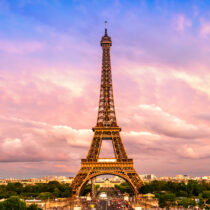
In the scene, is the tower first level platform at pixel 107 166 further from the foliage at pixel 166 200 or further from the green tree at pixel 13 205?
the green tree at pixel 13 205

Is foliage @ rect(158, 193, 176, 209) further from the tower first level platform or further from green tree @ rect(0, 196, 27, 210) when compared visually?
green tree @ rect(0, 196, 27, 210)

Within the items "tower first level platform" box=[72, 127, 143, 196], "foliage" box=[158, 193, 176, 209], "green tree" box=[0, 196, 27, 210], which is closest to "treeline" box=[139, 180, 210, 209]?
"foliage" box=[158, 193, 176, 209]

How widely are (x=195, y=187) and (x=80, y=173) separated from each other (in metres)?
37.8

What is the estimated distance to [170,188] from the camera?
102 meters

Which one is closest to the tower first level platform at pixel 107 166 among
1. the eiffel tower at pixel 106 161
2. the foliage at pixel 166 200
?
the eiffel tower at pixel 106 161

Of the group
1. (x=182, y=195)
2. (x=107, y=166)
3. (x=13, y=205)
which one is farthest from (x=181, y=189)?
(x=13, y=205)

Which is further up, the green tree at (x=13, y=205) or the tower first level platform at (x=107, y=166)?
the tower first level platform at (x=107, y=166)

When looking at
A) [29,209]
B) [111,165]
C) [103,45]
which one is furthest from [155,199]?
[103,45]

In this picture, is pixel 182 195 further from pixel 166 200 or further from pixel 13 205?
pixel 13 205

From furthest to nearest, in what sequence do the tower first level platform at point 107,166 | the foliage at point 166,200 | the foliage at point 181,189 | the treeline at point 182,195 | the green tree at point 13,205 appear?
1. the foliage at point 181,189
2. the tower first level platform at point 107,166
3. the foliage at point 166,200
4. the treeline at point 182,195
5. the green tree at point 13,205

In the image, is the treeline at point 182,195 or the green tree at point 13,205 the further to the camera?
the treeline at point 182,195

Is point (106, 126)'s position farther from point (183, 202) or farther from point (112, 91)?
point (183, 202)

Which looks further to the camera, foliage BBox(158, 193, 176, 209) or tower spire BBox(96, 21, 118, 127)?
tower spire BBox(96, 21, 118, 127)

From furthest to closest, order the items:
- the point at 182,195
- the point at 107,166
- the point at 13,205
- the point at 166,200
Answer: the point at 182,195 → the point at 107,166 → the point at 166,200 → the point at 13,205
